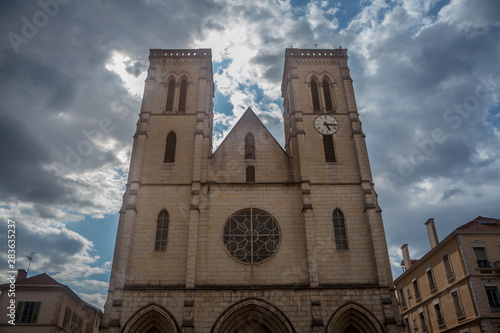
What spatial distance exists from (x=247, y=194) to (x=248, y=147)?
3102 mm

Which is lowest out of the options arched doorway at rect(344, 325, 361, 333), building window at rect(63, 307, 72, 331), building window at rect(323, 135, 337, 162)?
arched doorway at rect(344, 325, 361, 333)

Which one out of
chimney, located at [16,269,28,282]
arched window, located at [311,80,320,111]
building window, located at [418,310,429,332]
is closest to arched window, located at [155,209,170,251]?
arched window, located at [311,80,320,111]

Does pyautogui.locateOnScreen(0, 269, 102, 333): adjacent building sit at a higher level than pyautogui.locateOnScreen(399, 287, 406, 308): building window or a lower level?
lower

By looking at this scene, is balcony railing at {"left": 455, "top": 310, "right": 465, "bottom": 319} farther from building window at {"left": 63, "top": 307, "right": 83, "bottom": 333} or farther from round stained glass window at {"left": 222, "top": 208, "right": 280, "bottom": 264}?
building window at {"left": 63, "top": 307, "right": 83, "bottom": 333}

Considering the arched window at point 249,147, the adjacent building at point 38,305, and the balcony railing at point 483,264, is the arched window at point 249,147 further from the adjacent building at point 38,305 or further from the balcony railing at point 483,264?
the balcony railing at point 483,264

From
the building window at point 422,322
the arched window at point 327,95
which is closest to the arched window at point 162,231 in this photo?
the arched window at point 327,95

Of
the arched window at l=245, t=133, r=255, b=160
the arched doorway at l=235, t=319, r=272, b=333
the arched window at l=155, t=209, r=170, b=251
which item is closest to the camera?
the arched doorway at l=235, t=319, r=272, b=333

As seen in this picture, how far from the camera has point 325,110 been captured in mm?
22344

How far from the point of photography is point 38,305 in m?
22.2

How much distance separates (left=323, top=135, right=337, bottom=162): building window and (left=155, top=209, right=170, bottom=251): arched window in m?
9.01

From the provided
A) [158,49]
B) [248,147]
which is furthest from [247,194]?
[158,49]

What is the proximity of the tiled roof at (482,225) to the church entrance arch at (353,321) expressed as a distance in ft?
32.0

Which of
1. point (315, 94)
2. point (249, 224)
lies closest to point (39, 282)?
point (249, 224)

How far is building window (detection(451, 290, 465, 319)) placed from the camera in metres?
21.4
